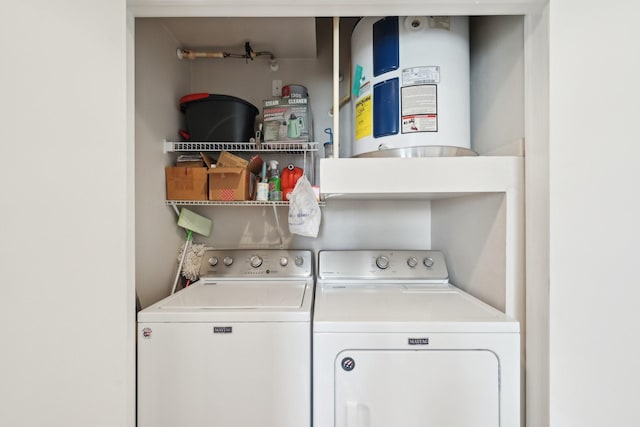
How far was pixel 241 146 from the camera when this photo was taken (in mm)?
1702

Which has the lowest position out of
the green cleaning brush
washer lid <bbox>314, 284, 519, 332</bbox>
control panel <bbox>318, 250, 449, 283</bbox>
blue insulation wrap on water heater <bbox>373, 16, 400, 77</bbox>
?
washer lid <bbox>314, 284, 519, 332</bbox>

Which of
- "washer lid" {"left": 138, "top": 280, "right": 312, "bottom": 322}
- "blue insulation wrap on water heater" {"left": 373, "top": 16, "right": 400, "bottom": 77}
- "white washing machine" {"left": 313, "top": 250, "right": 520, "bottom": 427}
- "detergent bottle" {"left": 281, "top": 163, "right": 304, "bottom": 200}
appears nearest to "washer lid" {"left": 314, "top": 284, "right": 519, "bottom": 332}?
"white washing machine" {"left": 313, "top": 250, "right": 520, "bottom": 427}

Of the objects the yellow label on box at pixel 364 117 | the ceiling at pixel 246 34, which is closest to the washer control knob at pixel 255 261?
the yellow label on box at pixel 364 117

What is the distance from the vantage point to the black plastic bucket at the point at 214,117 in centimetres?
164

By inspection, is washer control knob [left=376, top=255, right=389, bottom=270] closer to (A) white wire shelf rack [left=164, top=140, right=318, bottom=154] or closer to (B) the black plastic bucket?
(A) white wire shelf rack [left=164, top=140, right=318, bottom=154]

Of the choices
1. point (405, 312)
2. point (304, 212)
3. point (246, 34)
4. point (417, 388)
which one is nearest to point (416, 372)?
point (417, 388)

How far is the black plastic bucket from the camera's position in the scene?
1.64 metres

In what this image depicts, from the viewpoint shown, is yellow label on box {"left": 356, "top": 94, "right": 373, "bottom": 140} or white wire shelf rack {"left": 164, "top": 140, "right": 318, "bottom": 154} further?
white wire shelf rack {"left": 164, "top": 140, "right": 318, "bottom": 154}

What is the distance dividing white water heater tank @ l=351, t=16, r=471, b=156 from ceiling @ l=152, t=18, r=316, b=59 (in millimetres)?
550

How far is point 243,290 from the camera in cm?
Result: 147

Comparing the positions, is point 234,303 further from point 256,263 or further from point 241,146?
point 241,146
